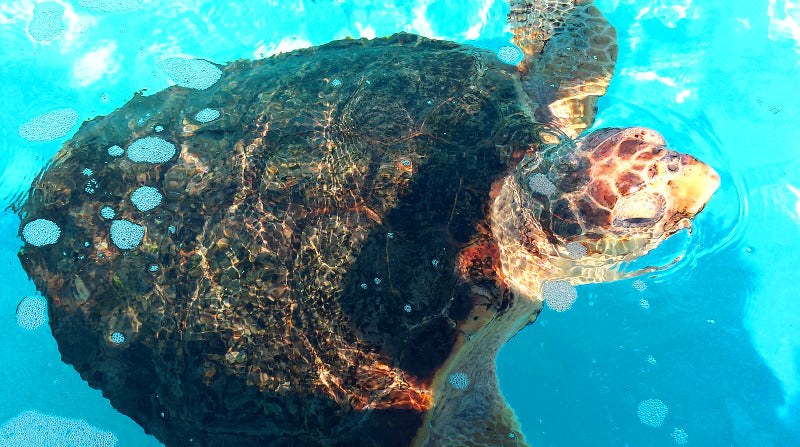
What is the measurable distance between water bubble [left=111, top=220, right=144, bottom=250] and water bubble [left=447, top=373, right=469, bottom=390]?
3.16m

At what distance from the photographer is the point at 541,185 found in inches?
142

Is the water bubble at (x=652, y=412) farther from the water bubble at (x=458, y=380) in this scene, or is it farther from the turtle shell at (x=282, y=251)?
the turtle shell at (x=282, y=251)

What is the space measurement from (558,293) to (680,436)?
2.67m

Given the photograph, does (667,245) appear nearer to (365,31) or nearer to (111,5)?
(365,31)

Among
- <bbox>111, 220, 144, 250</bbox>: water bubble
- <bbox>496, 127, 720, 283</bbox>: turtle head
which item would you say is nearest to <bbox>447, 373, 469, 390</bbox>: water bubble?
<bbox>496, 127, 720, 283</bbox>: turtle head

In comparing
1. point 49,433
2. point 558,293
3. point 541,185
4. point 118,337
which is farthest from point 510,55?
point 49,433

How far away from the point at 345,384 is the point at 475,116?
2801mm

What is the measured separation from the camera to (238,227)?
Answer: 4.05 m

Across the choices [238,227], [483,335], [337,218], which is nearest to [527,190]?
[483,335]

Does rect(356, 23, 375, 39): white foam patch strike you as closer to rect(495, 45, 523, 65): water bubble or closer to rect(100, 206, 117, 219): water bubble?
rect(495, 45, 523, 65): water bubble

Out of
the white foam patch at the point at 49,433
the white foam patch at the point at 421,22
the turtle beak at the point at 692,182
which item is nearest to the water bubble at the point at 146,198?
the white foam patch at the point at 49,433

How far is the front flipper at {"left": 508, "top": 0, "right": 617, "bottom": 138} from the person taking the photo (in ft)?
17.5

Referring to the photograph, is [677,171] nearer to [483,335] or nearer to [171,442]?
[483,335]

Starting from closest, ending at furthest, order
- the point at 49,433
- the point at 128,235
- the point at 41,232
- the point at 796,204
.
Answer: the point at 128,235, the point at 41,232, the point at 49,433, the point at 796,204
